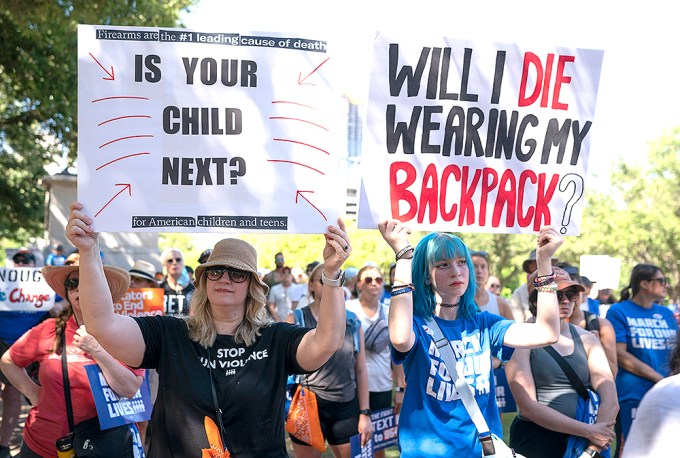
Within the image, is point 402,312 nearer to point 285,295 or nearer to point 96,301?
point 96,301

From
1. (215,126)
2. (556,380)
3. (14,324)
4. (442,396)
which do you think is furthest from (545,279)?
(14,324)

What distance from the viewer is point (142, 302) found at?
6.96 meters

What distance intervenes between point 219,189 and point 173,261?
4.83 metres

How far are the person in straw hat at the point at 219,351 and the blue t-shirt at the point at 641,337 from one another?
14.4 feet

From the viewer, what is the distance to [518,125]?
415 centimetres

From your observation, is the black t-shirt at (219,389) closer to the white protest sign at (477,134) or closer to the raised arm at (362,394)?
the white protest sign at (477,134)

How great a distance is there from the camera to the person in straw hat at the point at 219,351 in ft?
10.8

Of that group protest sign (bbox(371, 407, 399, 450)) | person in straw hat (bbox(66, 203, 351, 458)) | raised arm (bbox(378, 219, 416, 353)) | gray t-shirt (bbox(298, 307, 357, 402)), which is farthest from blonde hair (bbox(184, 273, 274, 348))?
protest sign (bbox(371, 407, 399, 450))

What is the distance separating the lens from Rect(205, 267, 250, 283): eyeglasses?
3.60m

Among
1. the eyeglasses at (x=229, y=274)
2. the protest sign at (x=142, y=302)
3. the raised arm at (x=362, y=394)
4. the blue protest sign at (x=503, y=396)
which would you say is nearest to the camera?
the eyeglasses at (x=229, y=274)

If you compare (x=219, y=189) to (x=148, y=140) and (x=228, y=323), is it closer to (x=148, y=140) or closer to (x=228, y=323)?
(x=148, y=140)

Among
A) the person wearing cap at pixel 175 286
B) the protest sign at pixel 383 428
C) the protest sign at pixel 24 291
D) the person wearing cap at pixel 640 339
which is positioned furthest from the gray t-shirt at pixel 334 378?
the protest sign at pixel 24 291

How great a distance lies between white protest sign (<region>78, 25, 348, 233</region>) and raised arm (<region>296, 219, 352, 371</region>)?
23cm

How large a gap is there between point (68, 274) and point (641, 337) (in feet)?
15.8
